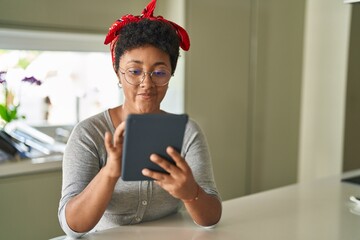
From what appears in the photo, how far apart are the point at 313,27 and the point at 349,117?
0.70 metres

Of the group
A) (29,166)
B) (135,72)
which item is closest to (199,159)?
(135,72)

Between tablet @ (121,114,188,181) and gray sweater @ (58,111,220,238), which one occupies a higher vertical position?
tablet @ (121,114,188,181)

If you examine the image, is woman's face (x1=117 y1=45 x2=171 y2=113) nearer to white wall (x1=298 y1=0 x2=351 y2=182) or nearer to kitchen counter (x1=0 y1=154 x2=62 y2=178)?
kitchen counter (x1=0 y1=154 x2=62 y2=178)

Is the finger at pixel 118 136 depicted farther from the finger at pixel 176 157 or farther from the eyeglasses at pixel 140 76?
the eyeglasses at pixel 140 76

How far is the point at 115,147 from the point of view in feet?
3.09

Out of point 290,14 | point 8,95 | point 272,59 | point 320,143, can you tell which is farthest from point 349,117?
point 8,95

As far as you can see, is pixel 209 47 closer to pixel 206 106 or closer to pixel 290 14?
pixel 206 106

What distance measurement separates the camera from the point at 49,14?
6.82ft

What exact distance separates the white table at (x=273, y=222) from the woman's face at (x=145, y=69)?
1.19 ft

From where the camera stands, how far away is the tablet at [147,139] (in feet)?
2.95

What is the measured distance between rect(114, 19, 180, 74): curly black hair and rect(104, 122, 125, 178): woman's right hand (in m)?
0.34

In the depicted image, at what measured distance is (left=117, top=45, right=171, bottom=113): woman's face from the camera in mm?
1159

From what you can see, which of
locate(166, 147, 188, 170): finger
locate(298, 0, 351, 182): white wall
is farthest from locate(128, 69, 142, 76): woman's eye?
locate(298, 0, 351, 182): white wall

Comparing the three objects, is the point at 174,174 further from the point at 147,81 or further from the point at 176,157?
the point at 147,81
